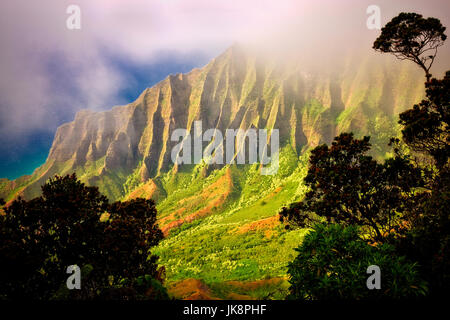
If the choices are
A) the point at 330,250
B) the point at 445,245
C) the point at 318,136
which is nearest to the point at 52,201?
the point at 330,250

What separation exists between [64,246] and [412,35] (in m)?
24.2

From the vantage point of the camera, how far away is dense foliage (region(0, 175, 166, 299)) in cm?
1345

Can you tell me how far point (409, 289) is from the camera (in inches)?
322

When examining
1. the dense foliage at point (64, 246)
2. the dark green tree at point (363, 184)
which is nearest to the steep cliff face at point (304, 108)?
the dark green tree at point (363, 184)

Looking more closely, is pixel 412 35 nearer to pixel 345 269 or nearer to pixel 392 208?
pixel 392 208

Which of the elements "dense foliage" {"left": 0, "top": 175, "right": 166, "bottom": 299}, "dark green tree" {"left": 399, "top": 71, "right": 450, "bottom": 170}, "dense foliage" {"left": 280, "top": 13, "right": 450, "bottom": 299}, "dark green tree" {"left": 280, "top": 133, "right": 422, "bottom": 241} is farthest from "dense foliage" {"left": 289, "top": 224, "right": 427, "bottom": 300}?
"dense foliage" {"left": 0, "top": 175, "right": 166, "bottom": 299}

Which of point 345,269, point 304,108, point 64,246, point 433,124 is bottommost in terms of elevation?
point 64,246

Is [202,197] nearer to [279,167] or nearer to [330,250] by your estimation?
[279,167]

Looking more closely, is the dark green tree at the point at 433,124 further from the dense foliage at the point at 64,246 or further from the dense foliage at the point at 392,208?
the dense foliage at the point at 64,246

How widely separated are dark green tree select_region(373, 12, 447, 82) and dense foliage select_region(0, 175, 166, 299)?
19.5 meters

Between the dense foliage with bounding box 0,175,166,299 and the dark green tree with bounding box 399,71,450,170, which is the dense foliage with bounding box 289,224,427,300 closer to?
the dark green tree with bounding box 399,71,450,170

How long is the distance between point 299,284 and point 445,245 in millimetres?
5372

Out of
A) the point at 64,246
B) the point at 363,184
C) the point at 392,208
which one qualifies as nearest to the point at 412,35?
the point at 363,184

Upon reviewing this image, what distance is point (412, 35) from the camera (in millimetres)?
13656
